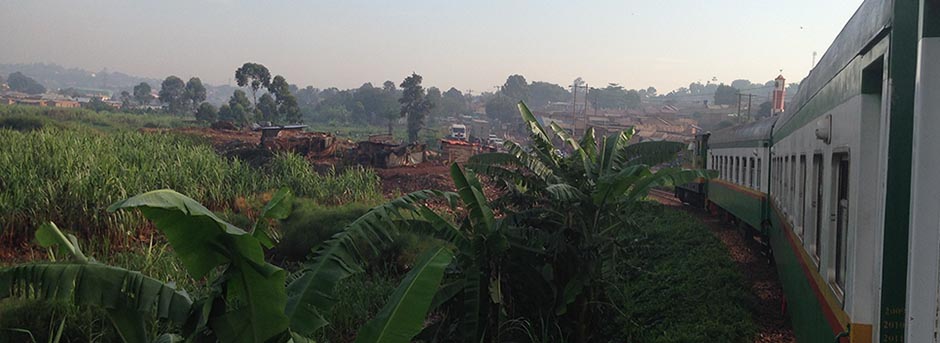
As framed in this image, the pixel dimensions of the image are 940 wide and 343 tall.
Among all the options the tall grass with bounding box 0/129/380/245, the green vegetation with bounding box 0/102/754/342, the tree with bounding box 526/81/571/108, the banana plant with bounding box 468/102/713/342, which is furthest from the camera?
the tree with bounding box 526/81/571/108

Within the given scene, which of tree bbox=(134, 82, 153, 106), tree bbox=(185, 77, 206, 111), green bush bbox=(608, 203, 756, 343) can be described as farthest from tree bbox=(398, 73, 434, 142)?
tree bbox=(134, 82, 153, 106)

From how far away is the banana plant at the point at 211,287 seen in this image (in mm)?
3951

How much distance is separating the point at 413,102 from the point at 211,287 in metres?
54.4

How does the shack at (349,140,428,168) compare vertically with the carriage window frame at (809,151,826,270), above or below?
below

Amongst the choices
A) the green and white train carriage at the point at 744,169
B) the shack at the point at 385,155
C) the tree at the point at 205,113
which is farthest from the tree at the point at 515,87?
the green and white train carriage at the point at 744,169

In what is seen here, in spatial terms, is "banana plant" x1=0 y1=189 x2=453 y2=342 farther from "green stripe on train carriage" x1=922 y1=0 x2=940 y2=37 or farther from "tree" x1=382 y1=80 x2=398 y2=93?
"tree" x1=382 y1=80 x2=398 y2=93

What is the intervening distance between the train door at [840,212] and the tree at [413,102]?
53.7 metres

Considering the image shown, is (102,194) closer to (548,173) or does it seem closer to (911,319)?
(548,173)

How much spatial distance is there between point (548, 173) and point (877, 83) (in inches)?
209

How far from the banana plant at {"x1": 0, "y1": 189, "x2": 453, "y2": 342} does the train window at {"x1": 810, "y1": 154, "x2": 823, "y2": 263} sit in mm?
2559

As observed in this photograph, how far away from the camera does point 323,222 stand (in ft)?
47.9

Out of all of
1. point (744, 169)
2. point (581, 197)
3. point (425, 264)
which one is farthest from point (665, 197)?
point (425, 264)

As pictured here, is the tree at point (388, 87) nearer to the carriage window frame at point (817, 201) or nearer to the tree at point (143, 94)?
the tree at point (143, 94)

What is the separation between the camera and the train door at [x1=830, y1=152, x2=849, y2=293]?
3.83 meters
